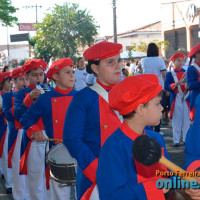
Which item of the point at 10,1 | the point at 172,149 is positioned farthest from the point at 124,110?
the point at 10,1

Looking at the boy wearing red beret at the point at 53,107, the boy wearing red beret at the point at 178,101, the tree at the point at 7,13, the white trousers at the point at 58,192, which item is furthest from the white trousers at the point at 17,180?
the tree at the point at 7,13

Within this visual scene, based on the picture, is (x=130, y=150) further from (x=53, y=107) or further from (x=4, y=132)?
(x=4, y=132)

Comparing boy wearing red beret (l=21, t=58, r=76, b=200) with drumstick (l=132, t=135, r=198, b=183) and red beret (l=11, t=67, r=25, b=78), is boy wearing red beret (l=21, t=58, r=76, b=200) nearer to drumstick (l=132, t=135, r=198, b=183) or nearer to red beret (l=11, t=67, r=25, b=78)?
red beret (l=11, t=67, r=25, b=78)

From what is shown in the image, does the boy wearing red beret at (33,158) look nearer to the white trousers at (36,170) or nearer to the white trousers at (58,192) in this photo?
the white trousers at (36,170)

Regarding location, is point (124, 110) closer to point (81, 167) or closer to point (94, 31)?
point (81, 167)

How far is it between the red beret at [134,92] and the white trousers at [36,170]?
3.10 m

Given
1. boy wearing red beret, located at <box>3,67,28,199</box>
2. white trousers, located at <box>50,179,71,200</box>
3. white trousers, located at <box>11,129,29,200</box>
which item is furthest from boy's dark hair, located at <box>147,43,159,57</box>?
white trousers, located at <box>50,179,71,200</box>

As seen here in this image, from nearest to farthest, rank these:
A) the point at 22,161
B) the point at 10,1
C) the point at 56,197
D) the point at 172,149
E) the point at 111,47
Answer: the point at 111,47 → the point at 56,197 → the point at 22,161 → the point at 172,149 → the point at 10,1

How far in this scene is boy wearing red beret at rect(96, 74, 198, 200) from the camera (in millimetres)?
2469

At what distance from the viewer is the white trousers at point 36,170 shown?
5605mm

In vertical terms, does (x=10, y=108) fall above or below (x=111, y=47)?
below

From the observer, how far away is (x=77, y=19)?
5162 centimetres

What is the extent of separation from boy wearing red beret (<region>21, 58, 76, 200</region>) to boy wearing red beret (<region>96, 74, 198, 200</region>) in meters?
2.34

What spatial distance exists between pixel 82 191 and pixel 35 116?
1.76 m
